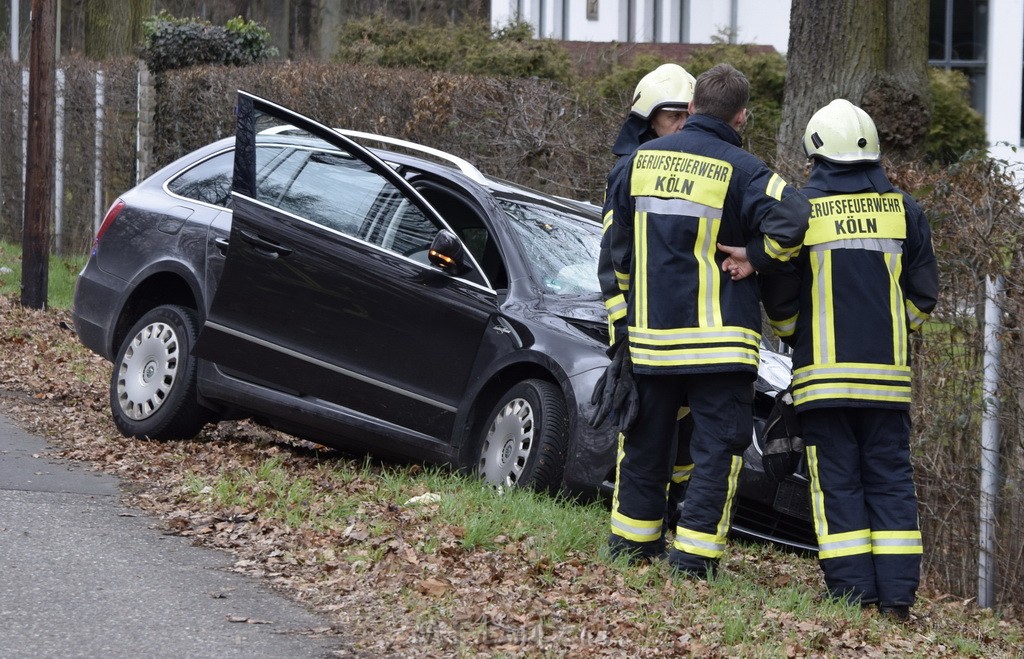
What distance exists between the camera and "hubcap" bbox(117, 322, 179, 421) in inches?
297

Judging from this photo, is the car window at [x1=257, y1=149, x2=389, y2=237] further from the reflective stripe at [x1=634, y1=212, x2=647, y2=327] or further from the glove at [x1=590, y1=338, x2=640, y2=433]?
the reflective stripe at [x1=634, y1=212, x2=647, y2=327]

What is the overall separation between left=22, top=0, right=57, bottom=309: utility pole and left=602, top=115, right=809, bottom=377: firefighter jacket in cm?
941

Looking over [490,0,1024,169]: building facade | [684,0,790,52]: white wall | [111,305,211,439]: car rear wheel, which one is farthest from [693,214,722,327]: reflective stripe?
[684,0,790,52]: white wall

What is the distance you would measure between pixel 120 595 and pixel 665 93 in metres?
2.78

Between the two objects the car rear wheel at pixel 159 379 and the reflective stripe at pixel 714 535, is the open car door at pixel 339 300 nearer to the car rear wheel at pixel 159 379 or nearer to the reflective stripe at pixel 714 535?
the car rear wheel at pixel 159 379

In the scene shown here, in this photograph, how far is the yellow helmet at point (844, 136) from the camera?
5.27m

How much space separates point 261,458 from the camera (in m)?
7.30

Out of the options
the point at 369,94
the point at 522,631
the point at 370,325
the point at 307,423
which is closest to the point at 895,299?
the point at 522,631

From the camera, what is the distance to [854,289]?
5.23 metres

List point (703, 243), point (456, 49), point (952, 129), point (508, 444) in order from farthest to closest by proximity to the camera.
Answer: point (456, 49) < point (952, 129) < point (508, 444) < point (703, 243)

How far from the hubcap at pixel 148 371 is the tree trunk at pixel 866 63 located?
3988mm

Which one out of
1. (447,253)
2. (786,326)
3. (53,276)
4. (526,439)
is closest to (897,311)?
(786,326)

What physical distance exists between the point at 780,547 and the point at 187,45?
510 inches

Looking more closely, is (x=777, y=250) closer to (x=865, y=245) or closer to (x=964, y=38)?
(x=865, y=245)
